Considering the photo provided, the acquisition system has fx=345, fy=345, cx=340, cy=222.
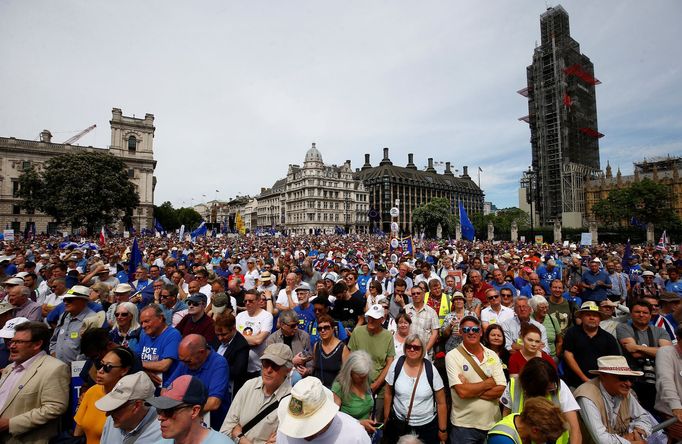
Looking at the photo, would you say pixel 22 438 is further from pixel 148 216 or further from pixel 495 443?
pixel 148 216

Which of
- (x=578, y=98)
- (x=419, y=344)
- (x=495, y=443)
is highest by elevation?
(x=578, y=98)

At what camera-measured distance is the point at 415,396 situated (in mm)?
3781

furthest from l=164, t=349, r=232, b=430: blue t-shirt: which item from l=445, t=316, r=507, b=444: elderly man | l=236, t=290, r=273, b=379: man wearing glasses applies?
l=445, t=316, r=507, b=444: elderly man

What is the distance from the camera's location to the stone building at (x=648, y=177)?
2714 inches

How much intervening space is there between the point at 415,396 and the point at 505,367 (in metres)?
1.63

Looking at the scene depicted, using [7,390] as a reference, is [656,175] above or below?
above

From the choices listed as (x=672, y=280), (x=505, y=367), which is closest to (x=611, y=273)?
(x=672, y=280)

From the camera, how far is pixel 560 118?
6369cm

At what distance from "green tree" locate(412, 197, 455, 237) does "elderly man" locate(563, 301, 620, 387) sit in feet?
236

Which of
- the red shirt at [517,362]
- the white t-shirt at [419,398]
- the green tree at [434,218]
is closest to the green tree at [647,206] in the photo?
the green tree at [434,218]

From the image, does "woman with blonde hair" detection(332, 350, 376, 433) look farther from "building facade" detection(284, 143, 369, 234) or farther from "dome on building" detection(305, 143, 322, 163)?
"dome on building" detection(305, 143, 322, 163)

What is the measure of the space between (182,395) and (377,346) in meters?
2.66

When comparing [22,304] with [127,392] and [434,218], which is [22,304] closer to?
[127,392]

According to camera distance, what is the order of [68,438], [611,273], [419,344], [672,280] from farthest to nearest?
1. [611,273]
2. [672,280]
3. [419,344]
4. [68,438]
